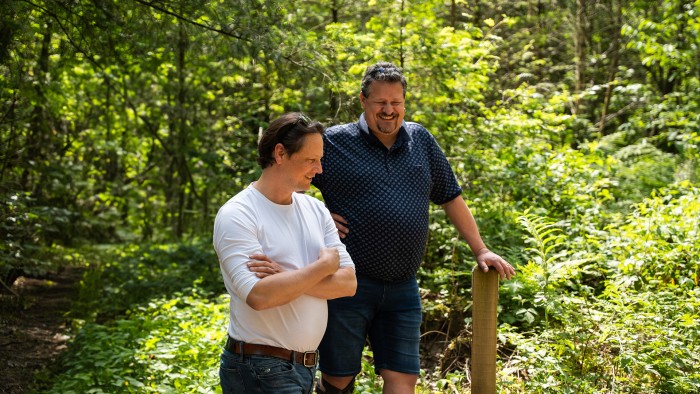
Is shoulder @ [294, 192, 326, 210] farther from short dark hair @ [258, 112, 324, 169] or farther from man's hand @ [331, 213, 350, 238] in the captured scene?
man's hand @ [331, 213, 350, 238]

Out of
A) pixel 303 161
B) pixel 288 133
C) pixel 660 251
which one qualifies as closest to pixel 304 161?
pixel 303 161

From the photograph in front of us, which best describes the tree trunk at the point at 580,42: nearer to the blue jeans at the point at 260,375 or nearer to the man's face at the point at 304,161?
the man's face at the point at 304,161

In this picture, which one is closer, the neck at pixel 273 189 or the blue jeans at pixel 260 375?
the blue jeans at pixel 260 375

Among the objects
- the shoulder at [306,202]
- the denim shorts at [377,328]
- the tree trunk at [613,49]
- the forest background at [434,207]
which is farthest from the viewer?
the tree trunk at [613,49]

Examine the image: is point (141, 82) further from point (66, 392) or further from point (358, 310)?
point (358, 310)

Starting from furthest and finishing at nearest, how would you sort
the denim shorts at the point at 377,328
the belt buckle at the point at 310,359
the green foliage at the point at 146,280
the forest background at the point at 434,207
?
the green foliage at the point at 146,280
the forest background at the point at 434,207
the denim shorts at the point at 377,328
the belt buckle at the point at 310,359

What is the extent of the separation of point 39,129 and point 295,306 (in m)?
9.75

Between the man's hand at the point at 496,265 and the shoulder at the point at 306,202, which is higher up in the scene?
the shoulder at the point at 306,202

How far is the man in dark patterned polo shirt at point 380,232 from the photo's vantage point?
357cm

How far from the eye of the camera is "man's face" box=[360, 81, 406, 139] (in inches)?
141

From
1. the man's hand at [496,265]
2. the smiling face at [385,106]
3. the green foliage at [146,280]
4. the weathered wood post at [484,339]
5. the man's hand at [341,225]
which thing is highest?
the smiling face at [385,106]

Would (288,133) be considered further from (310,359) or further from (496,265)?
(496,265)

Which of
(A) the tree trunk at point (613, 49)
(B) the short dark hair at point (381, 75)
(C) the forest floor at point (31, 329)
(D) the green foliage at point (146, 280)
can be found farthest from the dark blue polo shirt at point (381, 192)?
(A) the tree trunk at point (613, 49)

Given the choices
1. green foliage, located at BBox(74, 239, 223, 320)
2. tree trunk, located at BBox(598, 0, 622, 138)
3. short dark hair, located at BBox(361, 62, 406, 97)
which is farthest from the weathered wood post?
tree trunk, located at BBox(598, 0, 622, 138)
